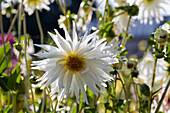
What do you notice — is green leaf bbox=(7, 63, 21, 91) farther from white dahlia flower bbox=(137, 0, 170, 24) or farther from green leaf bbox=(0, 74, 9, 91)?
white dahlia flower bbox=(137, 0, 170, 24)

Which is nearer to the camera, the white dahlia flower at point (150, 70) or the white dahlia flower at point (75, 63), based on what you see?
the white dahlia flower at point (75, 63)

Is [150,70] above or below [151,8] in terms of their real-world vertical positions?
below

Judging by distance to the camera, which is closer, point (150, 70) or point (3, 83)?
point (3, 83)

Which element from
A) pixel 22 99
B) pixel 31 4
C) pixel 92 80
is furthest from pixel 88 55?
pixel 22 99

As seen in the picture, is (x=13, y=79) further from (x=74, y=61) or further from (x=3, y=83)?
(x=74, y=61)

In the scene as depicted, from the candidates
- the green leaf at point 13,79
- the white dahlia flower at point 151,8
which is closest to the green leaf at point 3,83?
the green leaf at point 13,79

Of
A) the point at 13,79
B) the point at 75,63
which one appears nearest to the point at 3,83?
the point at 13,79

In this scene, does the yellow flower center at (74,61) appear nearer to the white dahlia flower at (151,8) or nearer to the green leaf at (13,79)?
the green leaf at (13,79)

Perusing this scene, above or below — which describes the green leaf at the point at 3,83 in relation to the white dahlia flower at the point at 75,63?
below
